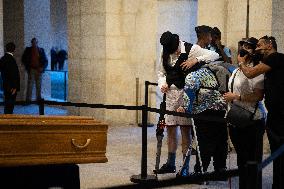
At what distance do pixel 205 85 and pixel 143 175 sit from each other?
4.36 ft

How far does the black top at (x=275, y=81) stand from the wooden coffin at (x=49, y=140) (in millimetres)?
1965

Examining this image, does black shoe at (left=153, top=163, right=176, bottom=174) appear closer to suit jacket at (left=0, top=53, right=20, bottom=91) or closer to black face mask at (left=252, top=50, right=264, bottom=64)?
black face mask at (left=252, top=50, right=264, bottom=64)

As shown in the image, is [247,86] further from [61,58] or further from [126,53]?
[61,58]

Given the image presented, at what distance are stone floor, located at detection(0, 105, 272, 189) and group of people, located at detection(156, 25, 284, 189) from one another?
431 mm

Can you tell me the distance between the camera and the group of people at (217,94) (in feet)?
19.4

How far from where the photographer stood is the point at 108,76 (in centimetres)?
1234

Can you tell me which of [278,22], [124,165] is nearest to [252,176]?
[124,165]

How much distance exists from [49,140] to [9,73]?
7.35 metres

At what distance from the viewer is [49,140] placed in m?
4.55

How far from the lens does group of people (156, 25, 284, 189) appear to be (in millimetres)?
5922

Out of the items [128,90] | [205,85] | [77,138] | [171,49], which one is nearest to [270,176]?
[205,85]

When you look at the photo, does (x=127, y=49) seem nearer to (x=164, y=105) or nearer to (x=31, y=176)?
(x=164, y=105)

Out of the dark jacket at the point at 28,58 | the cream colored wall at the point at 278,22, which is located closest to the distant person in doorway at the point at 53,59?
the dark jacket at the point at 28,58

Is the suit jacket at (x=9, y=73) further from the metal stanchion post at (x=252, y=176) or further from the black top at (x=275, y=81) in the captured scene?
the metal stanchion post at (x=252, y=176)
